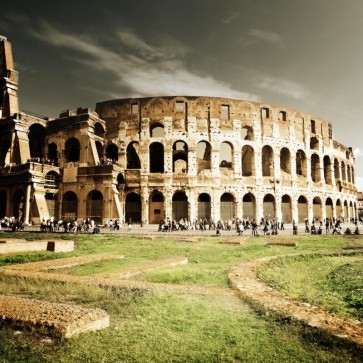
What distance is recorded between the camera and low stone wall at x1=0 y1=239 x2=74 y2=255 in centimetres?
995

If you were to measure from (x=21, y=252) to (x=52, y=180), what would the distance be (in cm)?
1848

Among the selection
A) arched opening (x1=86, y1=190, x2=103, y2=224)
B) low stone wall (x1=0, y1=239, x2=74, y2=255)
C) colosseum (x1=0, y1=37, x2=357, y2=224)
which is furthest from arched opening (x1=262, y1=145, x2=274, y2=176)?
low stone wall (x1=0, y1=239, x2=74, y2=255)

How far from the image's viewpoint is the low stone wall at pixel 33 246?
9.95 metres

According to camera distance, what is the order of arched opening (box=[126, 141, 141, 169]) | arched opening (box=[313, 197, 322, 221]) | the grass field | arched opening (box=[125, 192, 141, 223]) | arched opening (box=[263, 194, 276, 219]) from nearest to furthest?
the grass field → arched opening (box=[125, 192, 141, 223]) → arched opening (box=[263, 194, 276, 219]) → arched opening (box=[126, 141, 141, 169]) → arched opening (box=[313, 197, 322, 221])

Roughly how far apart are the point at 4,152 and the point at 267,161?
1004 inches

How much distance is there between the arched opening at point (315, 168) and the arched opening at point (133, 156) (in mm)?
19398

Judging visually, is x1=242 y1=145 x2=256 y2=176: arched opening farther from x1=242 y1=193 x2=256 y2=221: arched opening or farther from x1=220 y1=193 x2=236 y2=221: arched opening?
x1=220 y1=193 x2=236 y2=221: arched opening

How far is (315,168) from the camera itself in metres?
35.2

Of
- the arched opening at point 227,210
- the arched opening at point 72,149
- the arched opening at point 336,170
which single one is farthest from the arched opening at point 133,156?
the arched opening at point 336,170

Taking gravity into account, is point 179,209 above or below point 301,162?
below

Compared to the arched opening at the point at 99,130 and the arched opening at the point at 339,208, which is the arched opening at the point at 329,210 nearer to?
the arched opening at the point at 339,208

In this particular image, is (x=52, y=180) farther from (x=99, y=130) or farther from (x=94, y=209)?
(x=99, y=130)

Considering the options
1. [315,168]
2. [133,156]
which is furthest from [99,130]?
[315,168]

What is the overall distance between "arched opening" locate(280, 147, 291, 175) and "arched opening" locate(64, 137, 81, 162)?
20553mm
